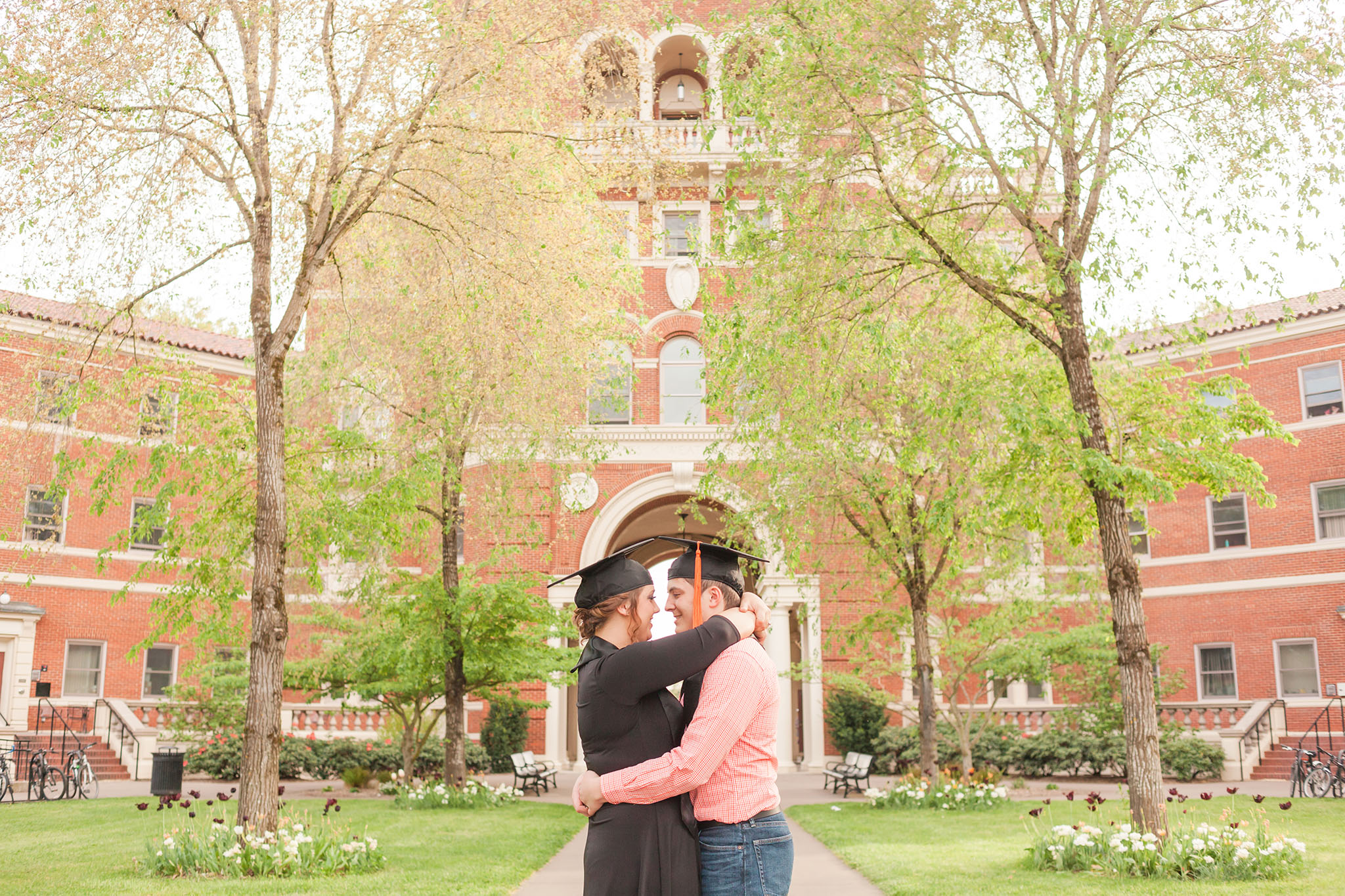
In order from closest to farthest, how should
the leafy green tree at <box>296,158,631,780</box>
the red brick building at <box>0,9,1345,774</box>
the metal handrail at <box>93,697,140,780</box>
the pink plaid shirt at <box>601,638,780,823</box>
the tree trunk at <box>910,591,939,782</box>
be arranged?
the pink plaid shirt at <box>601,638,780,823</box> → the leafy green tree at <box>296,158,631,780</box> → the tree trunk at <box>910,591,939,782</box> → the metal handrail at <box>93,697,140,780</box> → the red brick building at <box>0,9,1345,774</box>

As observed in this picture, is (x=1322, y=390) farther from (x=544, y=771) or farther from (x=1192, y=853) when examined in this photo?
(x=1192, y=853)

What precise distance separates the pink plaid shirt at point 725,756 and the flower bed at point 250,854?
7.66m

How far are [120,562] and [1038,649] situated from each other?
23874mm

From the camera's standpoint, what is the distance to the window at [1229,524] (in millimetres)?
29594

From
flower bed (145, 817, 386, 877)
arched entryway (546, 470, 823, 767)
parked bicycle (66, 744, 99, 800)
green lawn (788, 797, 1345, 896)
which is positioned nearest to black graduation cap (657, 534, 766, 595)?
green lawn (788, 797, 1345, 896)

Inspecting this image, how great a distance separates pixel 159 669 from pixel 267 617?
2141cm

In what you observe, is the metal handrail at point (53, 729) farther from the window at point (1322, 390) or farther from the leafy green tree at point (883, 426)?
the window at point (1322, 390)

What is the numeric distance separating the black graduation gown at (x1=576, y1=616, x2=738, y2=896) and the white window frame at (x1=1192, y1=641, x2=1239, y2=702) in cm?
2891

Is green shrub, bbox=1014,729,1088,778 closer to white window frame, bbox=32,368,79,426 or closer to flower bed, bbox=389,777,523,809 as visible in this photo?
flower bed, bbox=389,777,523,809

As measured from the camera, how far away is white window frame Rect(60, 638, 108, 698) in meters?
27.6

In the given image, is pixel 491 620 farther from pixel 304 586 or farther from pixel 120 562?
pixel 120 562

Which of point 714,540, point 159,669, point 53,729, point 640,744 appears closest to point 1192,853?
point 640,744

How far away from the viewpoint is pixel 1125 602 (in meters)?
10.3

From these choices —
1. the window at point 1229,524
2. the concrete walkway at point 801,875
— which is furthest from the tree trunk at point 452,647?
the window at point 1229,524
